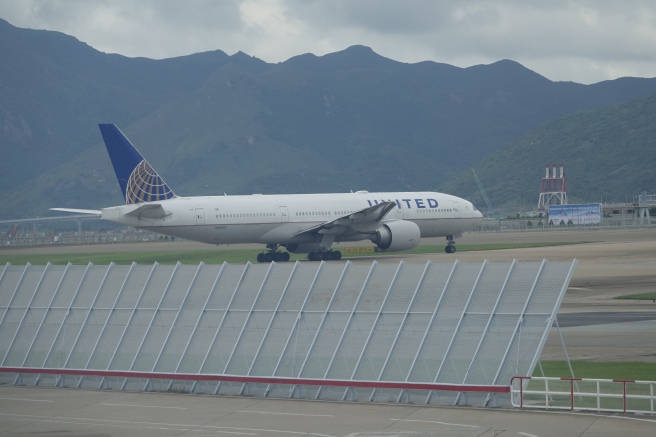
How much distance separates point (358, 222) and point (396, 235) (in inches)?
95.3

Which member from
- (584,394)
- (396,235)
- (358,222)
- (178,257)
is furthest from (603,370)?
(178,257)

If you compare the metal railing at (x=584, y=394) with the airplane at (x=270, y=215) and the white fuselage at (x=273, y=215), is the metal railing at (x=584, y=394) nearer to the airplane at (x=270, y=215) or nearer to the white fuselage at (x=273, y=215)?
the airplane at (x=270, y=215)

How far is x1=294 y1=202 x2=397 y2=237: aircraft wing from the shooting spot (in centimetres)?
6272

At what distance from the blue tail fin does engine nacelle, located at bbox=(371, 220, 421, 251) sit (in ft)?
43.3

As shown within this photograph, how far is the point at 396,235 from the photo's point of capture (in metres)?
64.3

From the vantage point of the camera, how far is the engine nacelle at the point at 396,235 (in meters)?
64.3

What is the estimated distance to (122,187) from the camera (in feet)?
202

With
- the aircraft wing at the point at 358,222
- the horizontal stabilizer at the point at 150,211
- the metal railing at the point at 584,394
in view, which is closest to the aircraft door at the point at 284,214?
the aircraft wing at the point at 358,222

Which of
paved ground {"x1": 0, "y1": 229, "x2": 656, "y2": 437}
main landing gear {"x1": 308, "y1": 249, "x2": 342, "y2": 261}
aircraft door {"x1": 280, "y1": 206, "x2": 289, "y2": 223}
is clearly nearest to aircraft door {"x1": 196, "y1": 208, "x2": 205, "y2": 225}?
aircraft door {"x1": 280, "y1": 206, "x2": 289, "y2": 223}

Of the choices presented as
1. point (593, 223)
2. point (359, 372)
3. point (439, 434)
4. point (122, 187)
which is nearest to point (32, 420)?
point (359, 372)

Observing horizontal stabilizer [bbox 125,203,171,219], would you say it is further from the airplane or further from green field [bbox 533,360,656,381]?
green field [bbox 533,360,656,381]

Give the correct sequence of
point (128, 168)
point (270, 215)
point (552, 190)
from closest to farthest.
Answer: point (128, 168) < point (270, 215) < point (552, 190)

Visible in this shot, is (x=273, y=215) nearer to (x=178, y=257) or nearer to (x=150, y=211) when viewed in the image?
(x=150, y=211)

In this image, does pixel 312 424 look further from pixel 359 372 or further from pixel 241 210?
pixel 241 210
